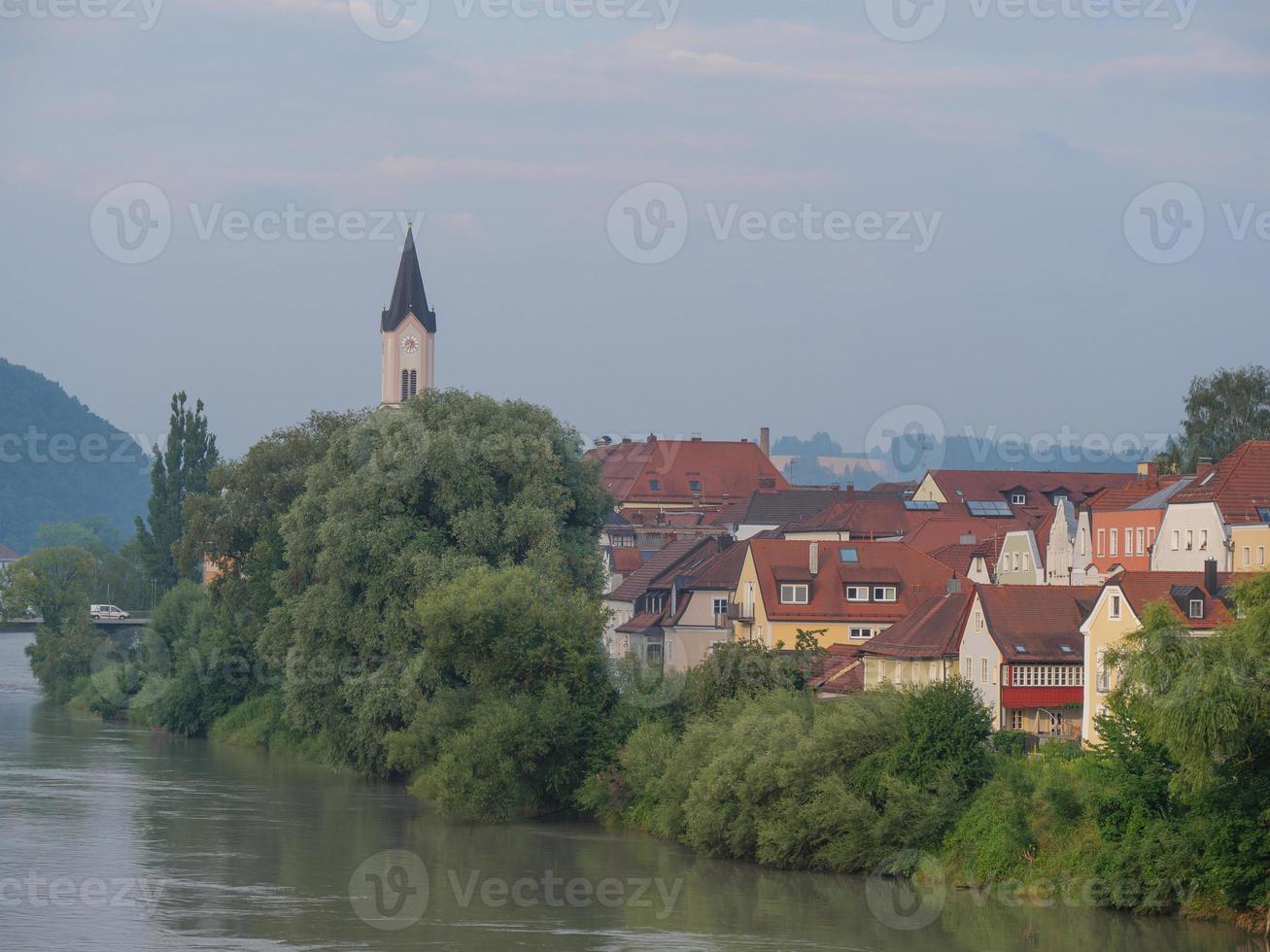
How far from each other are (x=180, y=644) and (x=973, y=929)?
47382 millimetres

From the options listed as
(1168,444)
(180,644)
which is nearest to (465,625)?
(180,644)

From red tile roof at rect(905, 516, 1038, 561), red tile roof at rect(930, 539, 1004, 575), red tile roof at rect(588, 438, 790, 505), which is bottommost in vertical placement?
red tile roof at rect(930, 539, 1004, 575)

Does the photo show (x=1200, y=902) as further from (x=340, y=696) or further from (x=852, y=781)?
(x=340, y=696)

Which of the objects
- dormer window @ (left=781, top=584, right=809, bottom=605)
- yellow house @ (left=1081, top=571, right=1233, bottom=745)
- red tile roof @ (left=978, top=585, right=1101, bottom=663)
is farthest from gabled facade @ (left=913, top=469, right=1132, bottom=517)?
yellow house @ (left=1081, top=571, right=1233, bottom=745)

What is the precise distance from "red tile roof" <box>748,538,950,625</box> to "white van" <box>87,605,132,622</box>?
4736cm

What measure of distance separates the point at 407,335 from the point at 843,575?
68604 millimetres

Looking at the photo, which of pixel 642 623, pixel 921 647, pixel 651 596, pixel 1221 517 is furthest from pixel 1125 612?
pixel 651 596

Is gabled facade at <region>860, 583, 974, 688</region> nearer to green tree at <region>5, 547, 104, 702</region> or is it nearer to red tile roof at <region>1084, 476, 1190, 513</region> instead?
red tile roof at <region>1084, 476, 1190, 513</region>

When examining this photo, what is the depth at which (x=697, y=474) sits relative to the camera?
13062 centimetres

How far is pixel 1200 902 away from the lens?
3353 cm

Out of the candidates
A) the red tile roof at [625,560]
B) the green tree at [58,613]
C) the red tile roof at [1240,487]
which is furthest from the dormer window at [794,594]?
the green tree at [58,613]

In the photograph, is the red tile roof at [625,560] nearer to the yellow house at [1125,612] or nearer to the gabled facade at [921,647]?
the gabled facade at [921,647]

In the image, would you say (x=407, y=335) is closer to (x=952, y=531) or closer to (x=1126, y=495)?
(x=952, y=531)

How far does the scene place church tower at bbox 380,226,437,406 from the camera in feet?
410
